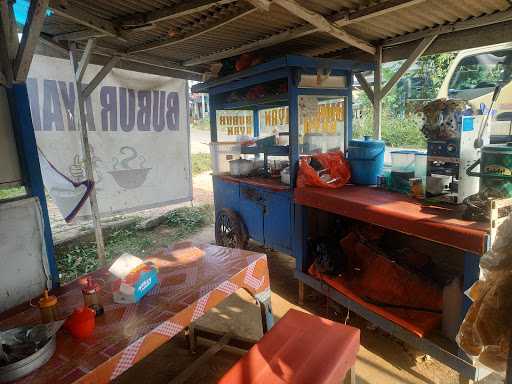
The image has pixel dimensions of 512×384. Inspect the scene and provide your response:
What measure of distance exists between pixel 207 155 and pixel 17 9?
12.5 meters

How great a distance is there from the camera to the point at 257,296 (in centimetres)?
253

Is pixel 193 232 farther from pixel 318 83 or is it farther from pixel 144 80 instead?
pixel 318 83

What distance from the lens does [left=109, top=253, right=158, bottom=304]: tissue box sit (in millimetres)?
1941

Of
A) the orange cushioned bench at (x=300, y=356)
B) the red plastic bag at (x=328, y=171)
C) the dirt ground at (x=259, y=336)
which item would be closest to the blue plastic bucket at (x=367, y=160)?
the red plastic bag at (x=328, y=171)

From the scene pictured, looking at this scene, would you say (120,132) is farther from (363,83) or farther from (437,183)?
(437,183)

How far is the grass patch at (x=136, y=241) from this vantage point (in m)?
4.89

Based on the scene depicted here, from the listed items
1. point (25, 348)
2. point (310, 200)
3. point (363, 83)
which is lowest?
point (25, 348)

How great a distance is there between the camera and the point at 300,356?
1.81 meters

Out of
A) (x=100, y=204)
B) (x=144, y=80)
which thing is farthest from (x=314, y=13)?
(x=100, y=204)

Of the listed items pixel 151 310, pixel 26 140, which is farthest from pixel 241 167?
pixel 151 310

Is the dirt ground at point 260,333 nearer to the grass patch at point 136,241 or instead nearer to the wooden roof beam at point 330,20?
the grass patch at point 136,241

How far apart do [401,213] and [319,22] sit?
1.90 metres

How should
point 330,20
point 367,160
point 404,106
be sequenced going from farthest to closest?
point 404,106
point 367,160
point 330,20

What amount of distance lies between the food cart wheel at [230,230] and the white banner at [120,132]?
3.96 ft
